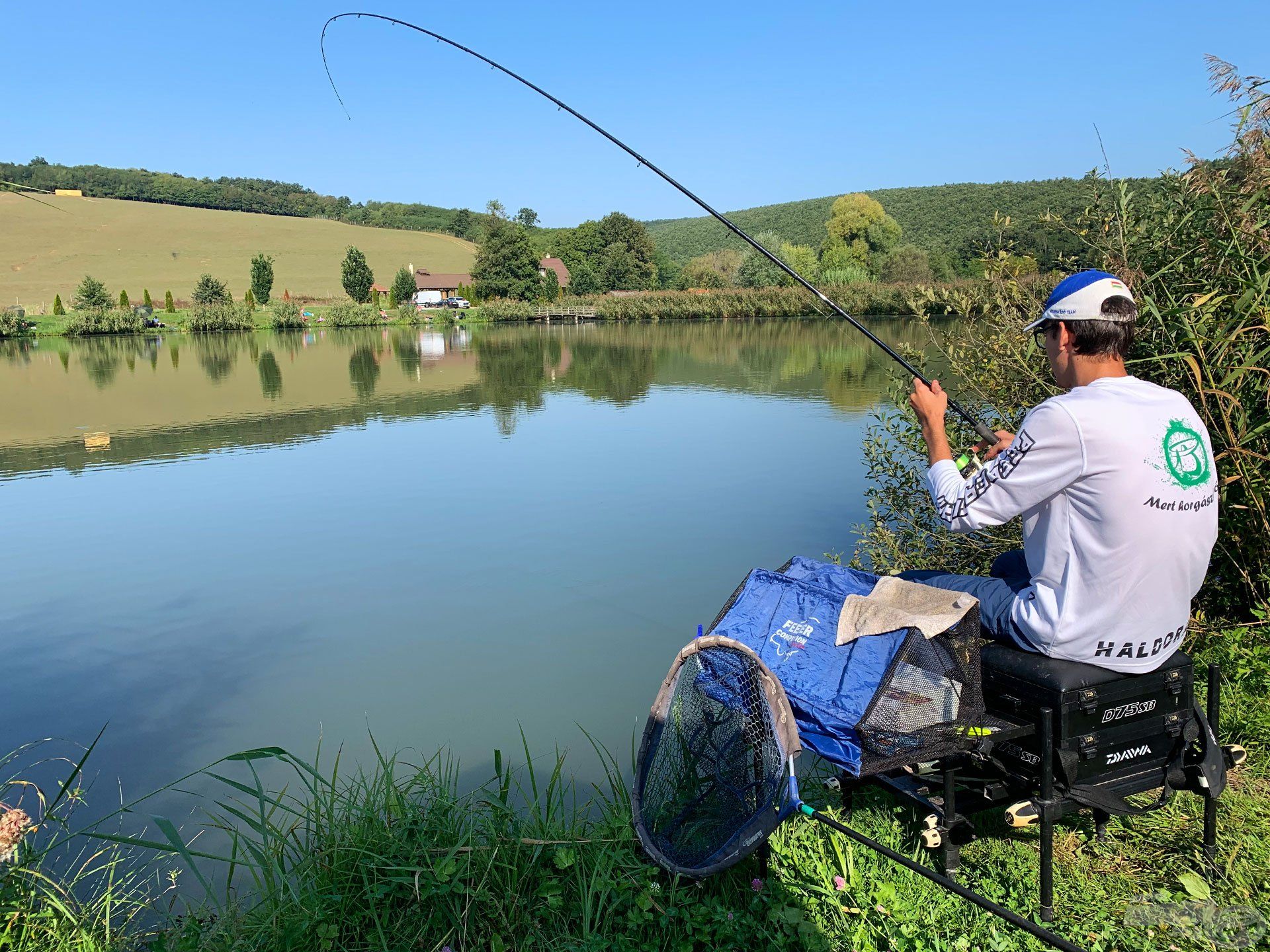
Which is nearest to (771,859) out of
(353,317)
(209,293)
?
(353,317)

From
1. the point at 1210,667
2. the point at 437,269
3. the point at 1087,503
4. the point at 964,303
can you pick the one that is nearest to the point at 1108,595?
the point at 1087,503

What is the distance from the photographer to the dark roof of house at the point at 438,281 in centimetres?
8694

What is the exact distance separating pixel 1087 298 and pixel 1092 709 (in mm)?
1157

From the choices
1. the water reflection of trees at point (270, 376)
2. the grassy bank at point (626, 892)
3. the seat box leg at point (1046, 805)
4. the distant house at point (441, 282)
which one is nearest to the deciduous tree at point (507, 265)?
the distant house at point (441, 282)

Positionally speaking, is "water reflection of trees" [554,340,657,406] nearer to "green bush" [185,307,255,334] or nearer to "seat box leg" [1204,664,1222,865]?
"seat box leg" [1204,664,1222,865]

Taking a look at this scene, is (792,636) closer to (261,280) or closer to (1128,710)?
(1128,710)

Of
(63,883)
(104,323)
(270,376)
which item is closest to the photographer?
(63,883)

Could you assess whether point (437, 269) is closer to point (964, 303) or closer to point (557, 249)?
point (557, 249)

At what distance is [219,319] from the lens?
5384 centimetres

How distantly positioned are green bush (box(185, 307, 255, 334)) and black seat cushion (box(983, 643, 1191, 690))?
5767 centimetres

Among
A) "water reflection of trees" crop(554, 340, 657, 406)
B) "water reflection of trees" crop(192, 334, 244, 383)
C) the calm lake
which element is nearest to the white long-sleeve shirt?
the calm lake

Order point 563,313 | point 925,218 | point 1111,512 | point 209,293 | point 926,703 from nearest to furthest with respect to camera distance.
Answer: point 1111,512 < point 926,703 < point 563,313 < point 209,293 < point 925,218

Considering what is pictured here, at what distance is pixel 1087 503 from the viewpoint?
235 centimetres

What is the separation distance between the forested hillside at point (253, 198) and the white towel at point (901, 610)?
342 feet
